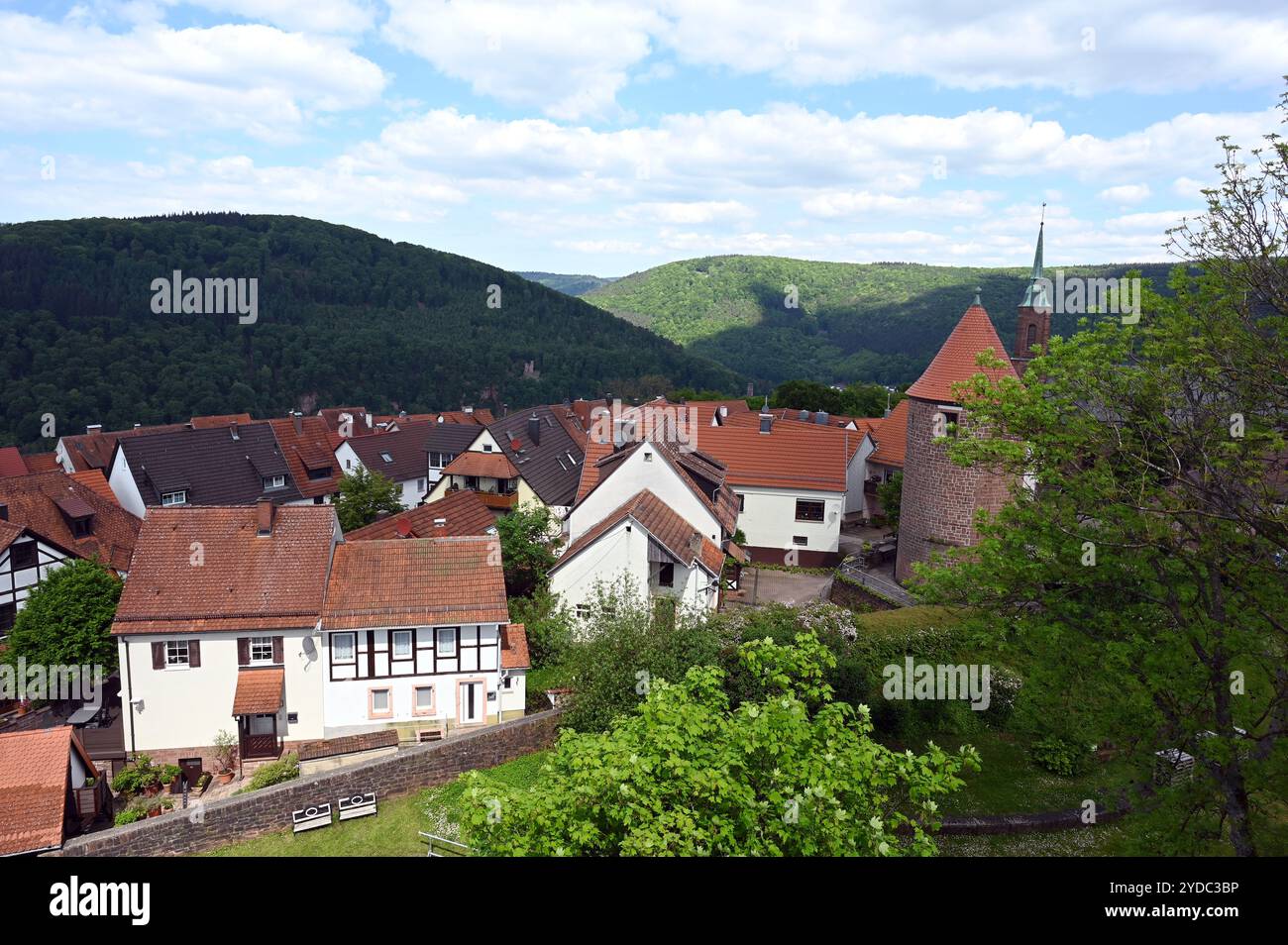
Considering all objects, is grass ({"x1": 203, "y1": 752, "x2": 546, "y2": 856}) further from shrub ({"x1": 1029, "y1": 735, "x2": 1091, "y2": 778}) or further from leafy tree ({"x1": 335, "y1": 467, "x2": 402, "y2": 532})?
leafy tree ({"x1": 335, "y1": 467, "x2": 402, "y2": 532})

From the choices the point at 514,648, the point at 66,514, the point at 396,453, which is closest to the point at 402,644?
the point at 514,648

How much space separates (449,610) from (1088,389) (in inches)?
734

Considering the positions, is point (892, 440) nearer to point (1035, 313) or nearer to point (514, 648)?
point (1035, 313)

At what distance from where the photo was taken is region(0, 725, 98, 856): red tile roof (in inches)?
731

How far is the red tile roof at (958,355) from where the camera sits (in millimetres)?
32406

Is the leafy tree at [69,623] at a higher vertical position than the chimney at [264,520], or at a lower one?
lower

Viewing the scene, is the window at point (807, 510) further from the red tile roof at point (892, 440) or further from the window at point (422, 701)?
the window at point (422, 701)

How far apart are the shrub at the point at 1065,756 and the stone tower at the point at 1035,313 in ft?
106

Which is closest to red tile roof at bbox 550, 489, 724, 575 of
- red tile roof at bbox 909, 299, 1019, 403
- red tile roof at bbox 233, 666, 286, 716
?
red tile roof at bbox 233, 666, 286, 716

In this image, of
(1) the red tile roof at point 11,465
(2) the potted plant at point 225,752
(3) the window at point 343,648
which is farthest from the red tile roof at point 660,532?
(1) the red tile roof at point 11,465

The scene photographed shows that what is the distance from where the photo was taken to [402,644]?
25406 millimetres
